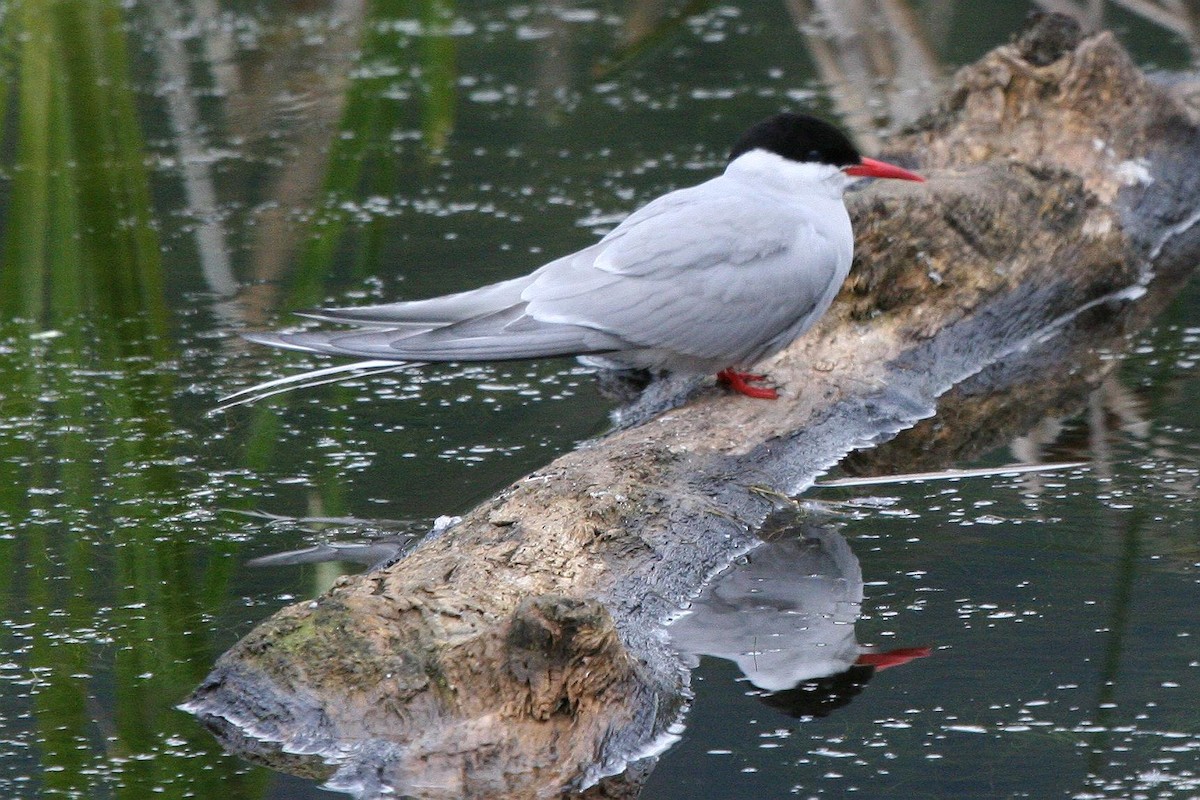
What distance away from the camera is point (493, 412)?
149 inches

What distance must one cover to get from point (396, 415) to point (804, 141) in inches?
43.1

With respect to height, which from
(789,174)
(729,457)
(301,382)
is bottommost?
(729,457)

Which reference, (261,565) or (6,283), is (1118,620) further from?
(6,283)

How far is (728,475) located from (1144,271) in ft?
6.79

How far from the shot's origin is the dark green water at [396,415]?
2.43 meters

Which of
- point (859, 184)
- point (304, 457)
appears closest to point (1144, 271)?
point (859, 184)

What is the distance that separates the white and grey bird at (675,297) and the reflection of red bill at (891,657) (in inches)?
34.4

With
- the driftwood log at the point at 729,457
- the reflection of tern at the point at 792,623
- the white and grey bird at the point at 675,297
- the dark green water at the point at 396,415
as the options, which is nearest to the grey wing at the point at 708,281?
the white and grey bird at the point at 675,297

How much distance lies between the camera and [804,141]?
12.0 ft

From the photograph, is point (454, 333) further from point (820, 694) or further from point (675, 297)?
point (820, 694)

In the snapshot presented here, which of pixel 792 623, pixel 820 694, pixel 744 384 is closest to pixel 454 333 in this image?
pixel 744 384

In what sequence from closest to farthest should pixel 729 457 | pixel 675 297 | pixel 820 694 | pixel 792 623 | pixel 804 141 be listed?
pixel 820 694 < pixel 792 623 < pixel 729 457 < pixel 675 297 < pixel 804 141

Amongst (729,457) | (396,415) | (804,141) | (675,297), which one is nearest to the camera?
(729,457)

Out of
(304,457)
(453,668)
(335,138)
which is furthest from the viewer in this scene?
(335,138)
